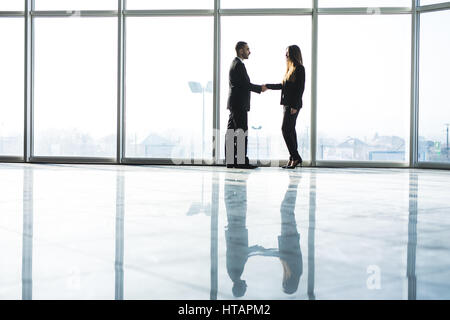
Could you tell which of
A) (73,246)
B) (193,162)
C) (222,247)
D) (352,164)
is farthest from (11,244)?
(352,164)

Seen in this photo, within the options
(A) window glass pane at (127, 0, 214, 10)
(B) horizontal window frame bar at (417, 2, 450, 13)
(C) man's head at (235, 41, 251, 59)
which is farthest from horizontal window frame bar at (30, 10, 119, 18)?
(B) horizontal window frame bar at (417, 2, 450, 13)

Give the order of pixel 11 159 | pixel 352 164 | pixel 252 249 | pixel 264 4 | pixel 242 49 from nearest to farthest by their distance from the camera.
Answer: pixel 252 249
pixel 242 49
pixel 352 164
pixel 264 4
pixel 11 159

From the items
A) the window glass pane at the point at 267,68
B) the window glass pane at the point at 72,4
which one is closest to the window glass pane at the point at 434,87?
the window glass pane at the point at 267,68

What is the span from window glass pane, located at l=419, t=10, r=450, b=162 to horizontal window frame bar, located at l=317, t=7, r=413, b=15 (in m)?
0.27

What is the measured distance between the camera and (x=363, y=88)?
7.12m

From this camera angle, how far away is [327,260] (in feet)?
4.69

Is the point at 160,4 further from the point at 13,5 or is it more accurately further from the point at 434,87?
the point at 434,87

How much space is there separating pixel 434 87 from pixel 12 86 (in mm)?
5628

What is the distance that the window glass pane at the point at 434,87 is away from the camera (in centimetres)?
671

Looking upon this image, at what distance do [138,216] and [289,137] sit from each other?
4016 mm

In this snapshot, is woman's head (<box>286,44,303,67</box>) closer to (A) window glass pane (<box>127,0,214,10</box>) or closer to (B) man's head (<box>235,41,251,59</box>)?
(B) man's head (<box>235,41,251,59</box>)

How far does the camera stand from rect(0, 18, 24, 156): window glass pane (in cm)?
740

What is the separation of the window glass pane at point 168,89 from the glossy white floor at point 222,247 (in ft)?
13.7

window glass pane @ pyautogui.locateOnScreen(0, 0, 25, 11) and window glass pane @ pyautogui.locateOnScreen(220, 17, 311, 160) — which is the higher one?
window glass pane @ pyautogui.locateOnScreen(0, 0, 25, 11)
